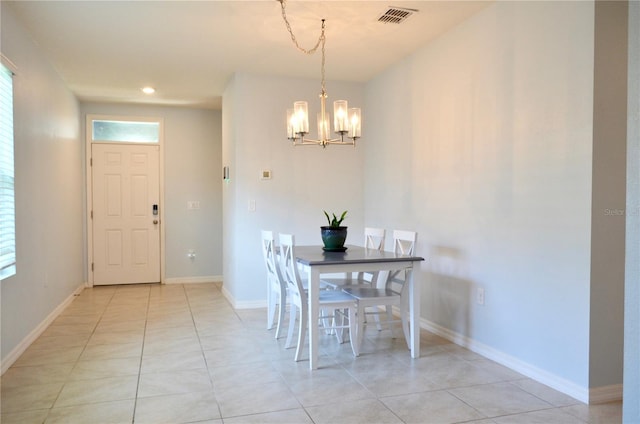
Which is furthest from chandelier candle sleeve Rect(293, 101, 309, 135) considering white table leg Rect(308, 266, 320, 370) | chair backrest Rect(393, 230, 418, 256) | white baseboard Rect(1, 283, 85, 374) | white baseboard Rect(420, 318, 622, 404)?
white baseboard Rect(1, 283, 85, 374)

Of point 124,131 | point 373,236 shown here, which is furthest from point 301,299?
point 124,131

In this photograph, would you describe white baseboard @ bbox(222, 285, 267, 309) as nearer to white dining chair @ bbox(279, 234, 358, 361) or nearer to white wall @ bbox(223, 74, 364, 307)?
white wall @ bbox(223, 74, 364, 307)

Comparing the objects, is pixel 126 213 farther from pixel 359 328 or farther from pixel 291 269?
pixel 359 328

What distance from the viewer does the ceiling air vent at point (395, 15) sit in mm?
3361

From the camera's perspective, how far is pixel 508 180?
3.15 m

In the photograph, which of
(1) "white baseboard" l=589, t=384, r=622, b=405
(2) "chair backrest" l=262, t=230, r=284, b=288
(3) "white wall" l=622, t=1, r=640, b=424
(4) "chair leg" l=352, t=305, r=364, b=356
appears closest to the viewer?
(3) "white wall" l=622, t=1, r=640, b=424

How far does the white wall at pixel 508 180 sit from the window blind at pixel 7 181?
3.19 m

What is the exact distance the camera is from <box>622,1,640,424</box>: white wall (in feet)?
5.63

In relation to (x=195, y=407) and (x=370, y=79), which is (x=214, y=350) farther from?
(x=370, y=79)

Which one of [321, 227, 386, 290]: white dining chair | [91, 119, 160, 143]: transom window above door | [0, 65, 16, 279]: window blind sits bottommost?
[321, 227, 386, 290]: white dining chair

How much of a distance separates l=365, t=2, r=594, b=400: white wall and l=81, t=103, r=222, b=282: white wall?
11.0 ft

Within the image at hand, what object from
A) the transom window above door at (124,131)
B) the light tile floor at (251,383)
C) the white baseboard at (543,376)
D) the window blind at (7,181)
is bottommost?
the light tile floor at (251,383)

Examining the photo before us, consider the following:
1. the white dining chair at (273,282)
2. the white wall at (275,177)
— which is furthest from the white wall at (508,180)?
the white dining chair at (273,282)

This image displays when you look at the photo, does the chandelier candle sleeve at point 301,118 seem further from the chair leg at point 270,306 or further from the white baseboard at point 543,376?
the white baseboard at point 543,376
